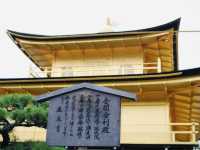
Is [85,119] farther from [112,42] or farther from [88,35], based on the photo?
[88,35]

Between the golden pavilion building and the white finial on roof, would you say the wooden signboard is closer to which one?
the golden pavilion building

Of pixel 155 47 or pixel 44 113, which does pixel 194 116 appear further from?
pixel 44 113

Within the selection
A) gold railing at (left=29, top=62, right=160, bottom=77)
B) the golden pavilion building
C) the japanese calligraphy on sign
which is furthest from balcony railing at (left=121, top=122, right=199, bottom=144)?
the japanese calligraphy on sign

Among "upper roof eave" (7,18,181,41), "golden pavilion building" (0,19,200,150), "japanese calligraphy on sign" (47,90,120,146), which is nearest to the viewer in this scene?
"japanese calligraphy on sign" (47,90,120,146)

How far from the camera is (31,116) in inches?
427

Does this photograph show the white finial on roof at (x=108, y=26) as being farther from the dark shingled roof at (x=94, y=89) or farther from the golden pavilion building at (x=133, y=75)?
the dark shingled roof at (x=94, y=89)

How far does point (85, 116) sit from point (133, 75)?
7824 mm

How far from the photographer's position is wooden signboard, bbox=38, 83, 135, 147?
7.80 metres

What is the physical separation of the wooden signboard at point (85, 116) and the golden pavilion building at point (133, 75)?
7.57 m

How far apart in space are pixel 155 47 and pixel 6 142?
413 inches

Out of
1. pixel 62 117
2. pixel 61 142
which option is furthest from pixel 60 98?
pixel 61 142

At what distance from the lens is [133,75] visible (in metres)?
15.6

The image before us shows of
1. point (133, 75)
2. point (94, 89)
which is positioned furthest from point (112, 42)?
point (94, 89)

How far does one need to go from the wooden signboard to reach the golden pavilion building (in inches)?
298
